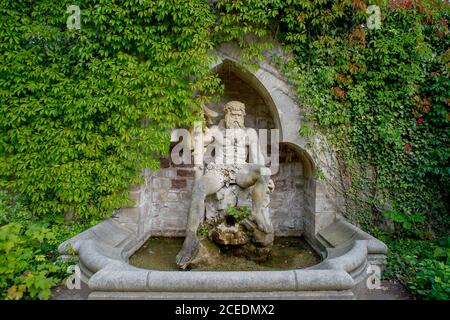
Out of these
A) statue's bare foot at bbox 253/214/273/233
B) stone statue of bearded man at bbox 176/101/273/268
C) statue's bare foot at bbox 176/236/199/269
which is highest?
stone statue of bearded man at bbox 176/101/273/268

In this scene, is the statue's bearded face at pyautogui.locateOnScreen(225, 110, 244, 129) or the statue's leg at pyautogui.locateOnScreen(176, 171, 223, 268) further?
the statue's bearded face at pyautogui.locateOnScreen(225, 110, 244, 129)

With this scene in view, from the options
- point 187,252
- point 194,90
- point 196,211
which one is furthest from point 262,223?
point 194,90

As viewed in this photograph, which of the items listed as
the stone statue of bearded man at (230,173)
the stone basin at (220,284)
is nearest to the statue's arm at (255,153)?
the stone statue of bearded man at (230,173)

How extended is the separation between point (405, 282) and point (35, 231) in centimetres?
374

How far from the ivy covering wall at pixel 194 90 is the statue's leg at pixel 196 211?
73cm

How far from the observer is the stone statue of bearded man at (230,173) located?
3285 millimetres

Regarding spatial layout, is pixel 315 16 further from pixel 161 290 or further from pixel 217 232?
pixel 161 290

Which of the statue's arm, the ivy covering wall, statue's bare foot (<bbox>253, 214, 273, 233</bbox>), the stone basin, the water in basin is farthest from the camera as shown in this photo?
the statue's arm

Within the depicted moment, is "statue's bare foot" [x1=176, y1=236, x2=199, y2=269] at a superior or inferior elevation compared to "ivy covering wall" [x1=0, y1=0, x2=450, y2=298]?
inferior

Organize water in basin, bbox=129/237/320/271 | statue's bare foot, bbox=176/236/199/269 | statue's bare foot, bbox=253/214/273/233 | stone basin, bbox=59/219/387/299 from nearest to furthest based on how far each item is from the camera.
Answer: stone basin, bbox=59/219/387/299
statue's bare foot, bbox=176/236/199/269
water in basin, bbox=129/237/320/271
statue's bare foot, bbox=253/214/273/233

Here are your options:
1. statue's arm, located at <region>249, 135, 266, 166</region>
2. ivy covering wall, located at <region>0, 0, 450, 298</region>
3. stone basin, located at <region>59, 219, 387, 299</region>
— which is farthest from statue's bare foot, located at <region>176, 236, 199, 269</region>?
statue's arm, located at <region>249, 135, 266, 166</region>

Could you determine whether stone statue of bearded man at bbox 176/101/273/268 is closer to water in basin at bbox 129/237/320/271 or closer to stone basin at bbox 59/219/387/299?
water in basin at bbox 129/237/320/271

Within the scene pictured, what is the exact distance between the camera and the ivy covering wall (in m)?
3.62
